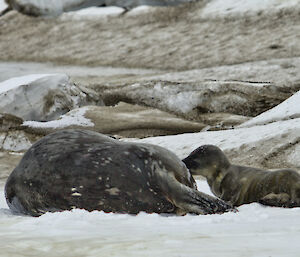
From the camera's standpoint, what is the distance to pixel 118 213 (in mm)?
2943

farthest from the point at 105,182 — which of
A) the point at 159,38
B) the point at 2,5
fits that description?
the point at 2,5

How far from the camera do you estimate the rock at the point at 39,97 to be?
8.02 m

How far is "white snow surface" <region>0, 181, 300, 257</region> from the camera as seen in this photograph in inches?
69.2

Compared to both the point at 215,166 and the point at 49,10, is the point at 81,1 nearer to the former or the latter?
the point at 49,10

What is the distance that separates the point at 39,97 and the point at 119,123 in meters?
1.37

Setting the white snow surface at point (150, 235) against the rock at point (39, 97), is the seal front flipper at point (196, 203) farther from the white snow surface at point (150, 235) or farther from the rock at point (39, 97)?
the rock at point (39, 97)

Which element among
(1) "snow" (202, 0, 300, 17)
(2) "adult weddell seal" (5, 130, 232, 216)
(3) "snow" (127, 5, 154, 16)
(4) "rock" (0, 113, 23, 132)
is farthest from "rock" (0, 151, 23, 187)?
(3) "snow" (127, 5, 154, 16)

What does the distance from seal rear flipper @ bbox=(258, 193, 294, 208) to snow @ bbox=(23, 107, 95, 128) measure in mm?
4640

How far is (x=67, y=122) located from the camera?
786 cm

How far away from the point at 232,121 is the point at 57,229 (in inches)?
224

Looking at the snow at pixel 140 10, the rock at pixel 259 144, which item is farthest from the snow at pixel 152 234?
the snow at pixel 140 10

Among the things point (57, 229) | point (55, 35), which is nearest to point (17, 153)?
point (57, 229)

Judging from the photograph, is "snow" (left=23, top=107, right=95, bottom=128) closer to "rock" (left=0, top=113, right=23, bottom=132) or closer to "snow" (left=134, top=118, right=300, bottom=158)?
"rock" (left=0, top=113, right=23, bottom=132)

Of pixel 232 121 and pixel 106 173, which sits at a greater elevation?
pixel 106 173
